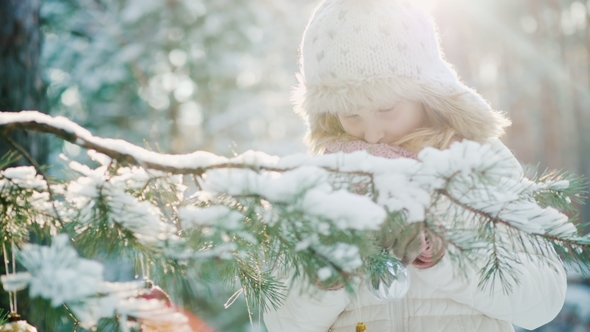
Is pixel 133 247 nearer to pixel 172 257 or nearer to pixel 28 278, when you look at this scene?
pixel 172 257

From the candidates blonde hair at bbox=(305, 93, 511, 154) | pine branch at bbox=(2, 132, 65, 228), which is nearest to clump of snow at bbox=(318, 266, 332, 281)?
pine branch at bbox=(2, 132, 65, 228)

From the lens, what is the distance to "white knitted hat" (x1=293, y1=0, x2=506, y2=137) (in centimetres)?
187

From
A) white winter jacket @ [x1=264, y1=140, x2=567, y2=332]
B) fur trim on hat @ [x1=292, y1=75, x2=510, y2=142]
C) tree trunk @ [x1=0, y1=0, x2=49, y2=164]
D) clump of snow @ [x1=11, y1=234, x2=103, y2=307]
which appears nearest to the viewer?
clump of snow @ [x1=11, y1=234, x2=103, y2=307]

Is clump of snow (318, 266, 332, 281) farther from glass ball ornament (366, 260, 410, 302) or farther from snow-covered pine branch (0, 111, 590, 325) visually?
glass ball ornament (366, 260, 410, 302)

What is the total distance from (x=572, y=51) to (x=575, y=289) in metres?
16.6

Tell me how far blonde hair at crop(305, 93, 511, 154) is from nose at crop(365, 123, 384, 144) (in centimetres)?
7

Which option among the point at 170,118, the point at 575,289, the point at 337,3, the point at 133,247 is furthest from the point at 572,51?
the point at 133,247

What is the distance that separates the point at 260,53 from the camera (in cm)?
925

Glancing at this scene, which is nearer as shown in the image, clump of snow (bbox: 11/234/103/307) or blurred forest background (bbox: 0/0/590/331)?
clump of snow (bbox: 11/234/103/307)

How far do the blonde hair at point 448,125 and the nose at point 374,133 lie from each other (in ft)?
0.24

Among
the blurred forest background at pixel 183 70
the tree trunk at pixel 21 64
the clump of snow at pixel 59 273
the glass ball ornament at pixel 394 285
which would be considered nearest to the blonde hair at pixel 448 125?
the glass ball ornament at pixel 394 285

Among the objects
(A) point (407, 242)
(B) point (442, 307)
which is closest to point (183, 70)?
(B) point (442, 307)

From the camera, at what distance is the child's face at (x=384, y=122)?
192 cm

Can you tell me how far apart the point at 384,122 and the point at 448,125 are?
281 millimetres
